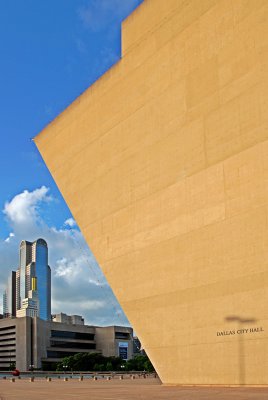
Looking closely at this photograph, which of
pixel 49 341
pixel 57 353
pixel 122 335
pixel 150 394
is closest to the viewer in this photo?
pixel 150 394

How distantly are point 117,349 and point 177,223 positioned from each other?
4690 inches

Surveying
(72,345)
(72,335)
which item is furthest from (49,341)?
(72,335)

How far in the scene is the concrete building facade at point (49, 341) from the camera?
12100 centimetres

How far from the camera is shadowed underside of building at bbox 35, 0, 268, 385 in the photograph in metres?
16.9

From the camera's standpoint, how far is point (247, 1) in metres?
18.1

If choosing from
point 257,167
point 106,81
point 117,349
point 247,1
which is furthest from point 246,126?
point 117,349

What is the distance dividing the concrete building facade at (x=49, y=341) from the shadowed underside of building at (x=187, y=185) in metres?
103

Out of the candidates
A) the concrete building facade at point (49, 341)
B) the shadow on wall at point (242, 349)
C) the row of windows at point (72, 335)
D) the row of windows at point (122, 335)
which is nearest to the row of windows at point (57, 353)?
the concrete building facade at point (49, 341)

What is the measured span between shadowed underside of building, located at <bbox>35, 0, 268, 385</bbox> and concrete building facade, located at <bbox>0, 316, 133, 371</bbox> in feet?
338

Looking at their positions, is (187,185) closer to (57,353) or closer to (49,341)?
(49,341)

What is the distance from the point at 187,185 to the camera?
19359 millimetres

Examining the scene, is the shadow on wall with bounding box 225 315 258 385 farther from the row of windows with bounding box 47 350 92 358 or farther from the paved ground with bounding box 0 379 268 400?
the row of windows with bounding box 47 350 92 358

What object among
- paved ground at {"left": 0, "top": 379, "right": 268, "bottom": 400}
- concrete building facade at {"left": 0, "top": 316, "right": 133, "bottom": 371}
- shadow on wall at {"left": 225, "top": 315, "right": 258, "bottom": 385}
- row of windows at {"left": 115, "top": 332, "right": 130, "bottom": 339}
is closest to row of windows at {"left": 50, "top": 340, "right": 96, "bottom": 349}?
concrete building facade at {"left": 0, "top": 316, "right": 133, "bottom": 371}

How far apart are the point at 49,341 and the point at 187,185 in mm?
113099
